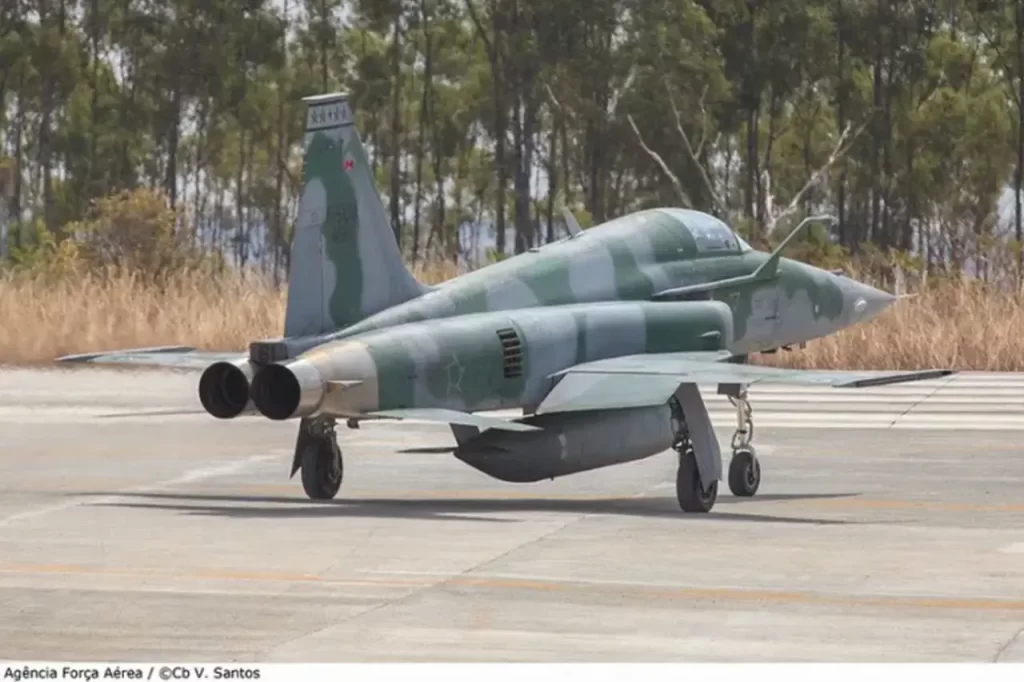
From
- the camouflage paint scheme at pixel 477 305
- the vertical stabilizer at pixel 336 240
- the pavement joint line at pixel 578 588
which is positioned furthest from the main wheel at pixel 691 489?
the pavement joint line at pixel 578 588

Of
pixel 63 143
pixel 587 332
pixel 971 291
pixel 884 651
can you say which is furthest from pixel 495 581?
pixel 63 143

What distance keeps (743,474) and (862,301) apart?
3427 millimetres

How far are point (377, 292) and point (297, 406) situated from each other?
1.69 m

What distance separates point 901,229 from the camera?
86.4 metres

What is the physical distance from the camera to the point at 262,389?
15.8 meters

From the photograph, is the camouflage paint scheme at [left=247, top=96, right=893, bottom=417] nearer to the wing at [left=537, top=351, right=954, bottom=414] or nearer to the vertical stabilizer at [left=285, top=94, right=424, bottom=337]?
the vertical stabilizer at [left=285, top=94, right=424, bottom=337]

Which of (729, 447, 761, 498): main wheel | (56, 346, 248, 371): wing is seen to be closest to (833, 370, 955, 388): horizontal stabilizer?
(729, 447, 761, 498): main wheel

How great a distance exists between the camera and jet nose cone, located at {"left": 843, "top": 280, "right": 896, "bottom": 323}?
2122 centimetres

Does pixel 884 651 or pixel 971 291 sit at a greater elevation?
pixel 971 291

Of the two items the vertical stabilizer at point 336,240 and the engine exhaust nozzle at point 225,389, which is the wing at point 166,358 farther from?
the engine exhaust nozzle at point 225,389

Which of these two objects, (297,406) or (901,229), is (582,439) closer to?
(297,406)

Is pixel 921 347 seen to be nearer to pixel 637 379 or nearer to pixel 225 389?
pixel 637 379

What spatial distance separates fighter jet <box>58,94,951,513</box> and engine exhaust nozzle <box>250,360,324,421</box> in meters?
0.01

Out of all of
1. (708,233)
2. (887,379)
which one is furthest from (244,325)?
(887,379)
